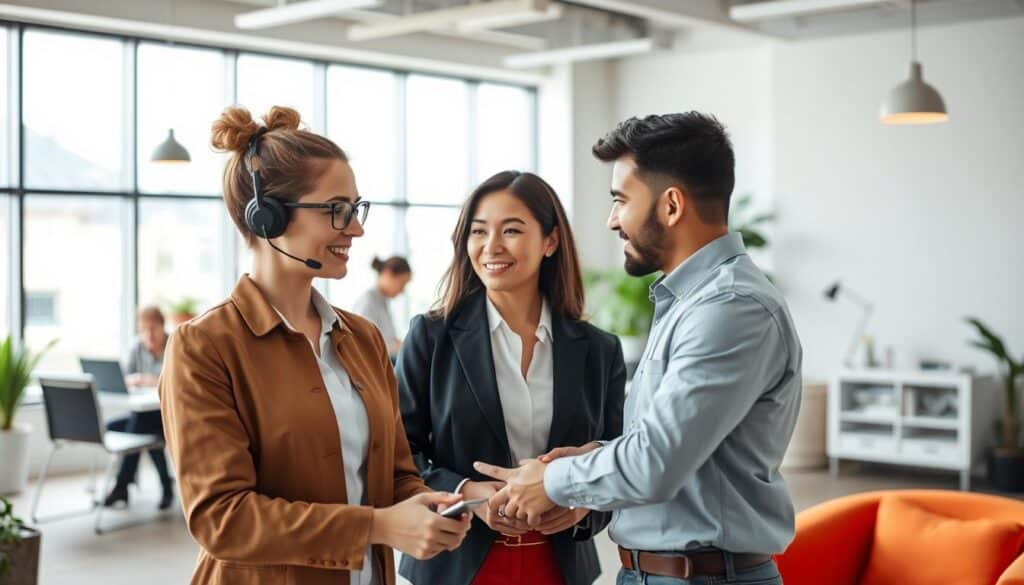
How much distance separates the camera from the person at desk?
683cm

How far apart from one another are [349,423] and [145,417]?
5.33 meters

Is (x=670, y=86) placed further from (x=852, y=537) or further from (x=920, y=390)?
(x=852, y=537)

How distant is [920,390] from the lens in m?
8.01

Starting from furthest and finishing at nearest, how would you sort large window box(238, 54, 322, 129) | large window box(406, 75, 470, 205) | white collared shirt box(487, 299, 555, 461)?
1. large window box(406, 75, 470, 205)
2. large window box(238, 54, 322, 129)
3. white collared shirt box(487, 299, 555, 461)

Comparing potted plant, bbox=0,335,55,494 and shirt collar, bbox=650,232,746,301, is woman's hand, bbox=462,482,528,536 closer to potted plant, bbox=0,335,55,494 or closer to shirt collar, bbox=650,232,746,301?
shirt collar, bbox=650,232,746,301

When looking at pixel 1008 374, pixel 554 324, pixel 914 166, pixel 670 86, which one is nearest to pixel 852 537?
pixel 554 324

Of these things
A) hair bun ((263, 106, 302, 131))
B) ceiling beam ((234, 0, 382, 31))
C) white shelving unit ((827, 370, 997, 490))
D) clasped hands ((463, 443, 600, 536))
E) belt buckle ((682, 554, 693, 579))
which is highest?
ceiling beam ((234, 0, 382, 31))

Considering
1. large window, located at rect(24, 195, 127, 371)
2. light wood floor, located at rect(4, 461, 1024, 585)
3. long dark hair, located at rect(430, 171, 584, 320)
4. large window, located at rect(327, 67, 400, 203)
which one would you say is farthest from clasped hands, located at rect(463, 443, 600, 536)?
large window, located at rect(327, 67, 400, 203)

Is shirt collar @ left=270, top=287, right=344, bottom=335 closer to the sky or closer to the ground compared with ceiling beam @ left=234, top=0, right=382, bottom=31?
closer to the ground

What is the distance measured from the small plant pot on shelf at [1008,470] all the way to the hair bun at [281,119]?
685cm

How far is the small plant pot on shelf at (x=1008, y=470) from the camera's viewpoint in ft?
24.5

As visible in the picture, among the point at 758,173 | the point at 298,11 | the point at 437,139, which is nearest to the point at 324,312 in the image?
the point at 298,11

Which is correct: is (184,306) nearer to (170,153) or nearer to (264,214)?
(170,153)

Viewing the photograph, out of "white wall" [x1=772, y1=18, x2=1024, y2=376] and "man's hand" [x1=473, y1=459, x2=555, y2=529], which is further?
"white wall" [x1=772, y1=18, x2=1024, y2=376]
